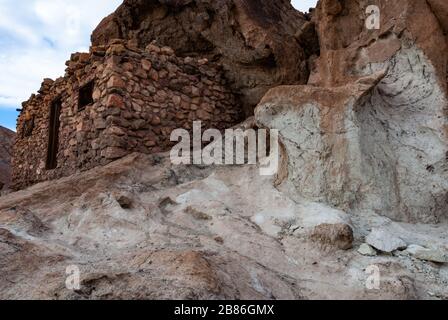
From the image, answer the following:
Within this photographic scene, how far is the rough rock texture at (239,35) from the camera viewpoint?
589 centimetres

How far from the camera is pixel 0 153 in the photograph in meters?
21.0

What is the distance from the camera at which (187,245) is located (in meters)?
2.56

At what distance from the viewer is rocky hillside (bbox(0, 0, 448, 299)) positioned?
7.03 feet

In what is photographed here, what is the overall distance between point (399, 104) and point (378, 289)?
2.30 meters

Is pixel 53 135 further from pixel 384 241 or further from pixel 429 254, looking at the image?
pixel 429 254

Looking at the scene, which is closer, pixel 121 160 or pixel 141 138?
pixel 121 160

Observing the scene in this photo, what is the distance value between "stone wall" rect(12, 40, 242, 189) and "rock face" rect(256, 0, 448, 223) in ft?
6.78

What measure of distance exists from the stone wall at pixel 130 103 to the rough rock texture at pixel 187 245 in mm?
1036

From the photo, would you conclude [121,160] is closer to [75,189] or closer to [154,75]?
[75,189]

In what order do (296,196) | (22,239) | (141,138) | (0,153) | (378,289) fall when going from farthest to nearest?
Result: (0,153) < (141,138) < (296,196) < (22,239) < (378,289)

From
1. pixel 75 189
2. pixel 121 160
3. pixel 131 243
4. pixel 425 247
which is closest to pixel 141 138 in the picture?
pixel 121 160

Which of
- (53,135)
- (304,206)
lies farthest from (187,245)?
(53,135)

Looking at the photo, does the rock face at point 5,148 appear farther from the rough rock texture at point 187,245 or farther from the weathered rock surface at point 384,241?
the weathered rock surface at point 384,241
